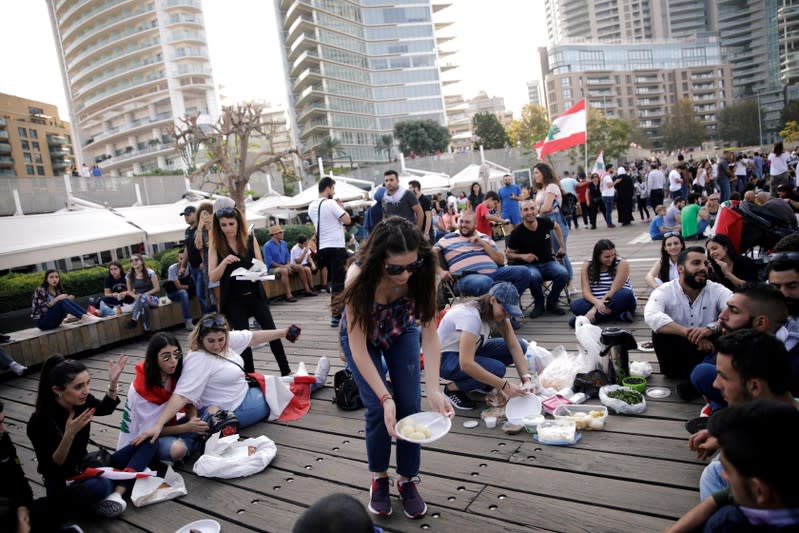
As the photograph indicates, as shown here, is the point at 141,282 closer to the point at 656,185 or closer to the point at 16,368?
the point at 16,368

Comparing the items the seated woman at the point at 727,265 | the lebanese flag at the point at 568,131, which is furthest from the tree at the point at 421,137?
the seated woman at the point at 727,265

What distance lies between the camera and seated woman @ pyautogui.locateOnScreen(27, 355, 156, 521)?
2.76m

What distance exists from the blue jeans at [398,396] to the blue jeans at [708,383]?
1738 millimetres

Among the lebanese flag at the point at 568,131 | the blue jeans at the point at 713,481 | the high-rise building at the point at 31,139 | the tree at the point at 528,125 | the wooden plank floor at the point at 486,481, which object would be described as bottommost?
the wooden plank floor at the point at 486,481

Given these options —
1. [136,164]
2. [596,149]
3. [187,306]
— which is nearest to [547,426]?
[187,306]

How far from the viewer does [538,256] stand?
236 inches

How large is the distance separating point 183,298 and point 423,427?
652cm

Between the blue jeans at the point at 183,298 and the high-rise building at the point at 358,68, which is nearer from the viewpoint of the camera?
the blue jeans at the point at 183,298

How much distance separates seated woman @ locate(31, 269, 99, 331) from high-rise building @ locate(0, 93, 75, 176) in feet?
248

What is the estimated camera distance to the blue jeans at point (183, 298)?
301 inches

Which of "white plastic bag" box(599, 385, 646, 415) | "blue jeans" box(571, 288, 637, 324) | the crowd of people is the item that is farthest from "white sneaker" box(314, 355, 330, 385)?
"blue jeans" box(571, 288, 637, 324)

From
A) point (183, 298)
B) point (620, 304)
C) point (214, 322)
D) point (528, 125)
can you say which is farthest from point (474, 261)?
point (528, 125)

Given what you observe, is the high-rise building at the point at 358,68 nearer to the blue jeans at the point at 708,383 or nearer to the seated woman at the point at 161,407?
the seated woman at the point at 161,407

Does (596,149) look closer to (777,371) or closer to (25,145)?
(777,371)
